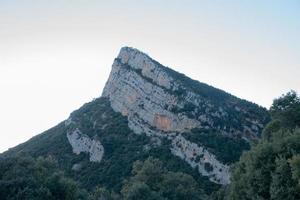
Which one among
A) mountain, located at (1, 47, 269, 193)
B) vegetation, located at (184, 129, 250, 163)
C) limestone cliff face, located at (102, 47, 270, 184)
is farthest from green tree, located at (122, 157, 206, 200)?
vegetation, located at (184, 129, 250, 163)

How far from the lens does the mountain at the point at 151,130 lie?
8538 cm

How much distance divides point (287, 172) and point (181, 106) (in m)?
58.8

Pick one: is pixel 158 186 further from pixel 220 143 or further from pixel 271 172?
pixel 271 172

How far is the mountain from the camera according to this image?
85.4 metres

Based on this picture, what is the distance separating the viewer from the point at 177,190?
6525cm

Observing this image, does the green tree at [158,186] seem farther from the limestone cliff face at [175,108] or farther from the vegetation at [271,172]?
the vegetation at [271,172]

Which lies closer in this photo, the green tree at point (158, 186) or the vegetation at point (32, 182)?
the vegetation at point (32, 182)

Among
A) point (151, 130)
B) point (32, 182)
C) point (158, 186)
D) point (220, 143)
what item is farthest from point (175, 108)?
point (32, 182)

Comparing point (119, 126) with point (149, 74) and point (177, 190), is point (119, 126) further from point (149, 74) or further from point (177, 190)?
point (177, 190)

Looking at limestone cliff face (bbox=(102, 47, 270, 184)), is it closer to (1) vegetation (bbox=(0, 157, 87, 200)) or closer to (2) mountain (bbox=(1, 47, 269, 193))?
(2) mountain (bbox=(1, 47, 269, 193))

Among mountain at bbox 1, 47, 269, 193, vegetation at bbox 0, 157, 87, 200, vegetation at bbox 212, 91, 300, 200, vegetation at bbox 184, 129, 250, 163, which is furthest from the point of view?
mountain at bbox 1, 47, 269, 193

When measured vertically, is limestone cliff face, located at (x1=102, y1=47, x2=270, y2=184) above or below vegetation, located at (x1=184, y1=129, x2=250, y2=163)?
above

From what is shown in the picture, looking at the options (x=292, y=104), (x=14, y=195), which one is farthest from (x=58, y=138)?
(x=14, y=195)

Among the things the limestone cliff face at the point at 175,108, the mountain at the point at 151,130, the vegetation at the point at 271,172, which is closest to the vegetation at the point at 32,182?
the vegetation at the point at 271,172
